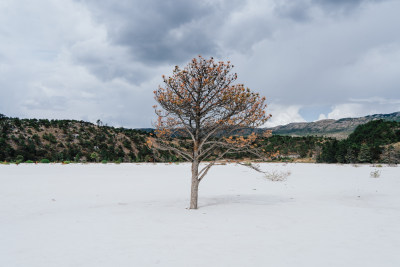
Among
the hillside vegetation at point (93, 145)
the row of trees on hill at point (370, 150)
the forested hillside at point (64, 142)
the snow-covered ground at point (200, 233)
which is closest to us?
the snow-covered ground at point (200, 233)

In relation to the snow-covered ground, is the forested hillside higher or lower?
higher

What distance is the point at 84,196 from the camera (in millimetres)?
13859

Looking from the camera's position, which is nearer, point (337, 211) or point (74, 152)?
point (337, 211)

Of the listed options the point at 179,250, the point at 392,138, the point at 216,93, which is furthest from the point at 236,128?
the point at 392,138

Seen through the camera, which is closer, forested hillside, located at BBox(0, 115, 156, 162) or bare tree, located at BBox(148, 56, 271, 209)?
bare tree, located at BBox(148, 56, 271, 209)

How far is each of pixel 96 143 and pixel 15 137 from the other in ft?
47.9

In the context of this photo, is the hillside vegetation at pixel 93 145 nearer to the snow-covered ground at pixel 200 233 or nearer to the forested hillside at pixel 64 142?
the forested hillside at pixel 64 142

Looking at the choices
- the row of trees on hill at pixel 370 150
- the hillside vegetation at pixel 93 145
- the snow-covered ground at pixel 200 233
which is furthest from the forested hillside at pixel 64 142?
the row of trees on hill at pixel 370 150

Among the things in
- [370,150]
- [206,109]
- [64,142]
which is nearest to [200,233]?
[206,109]

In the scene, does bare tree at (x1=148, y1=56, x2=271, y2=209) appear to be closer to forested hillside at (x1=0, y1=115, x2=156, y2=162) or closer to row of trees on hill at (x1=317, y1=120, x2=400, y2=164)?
forested hillside at (x1=0, y1=115, x2=156, y2=162)

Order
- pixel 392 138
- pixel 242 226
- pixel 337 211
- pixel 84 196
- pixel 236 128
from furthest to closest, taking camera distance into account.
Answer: pixel 392 138 < pixel 84 196 < pixel 236 128 < pixel 337 211 < pixel 242 226

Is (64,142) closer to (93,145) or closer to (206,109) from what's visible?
(93,145)

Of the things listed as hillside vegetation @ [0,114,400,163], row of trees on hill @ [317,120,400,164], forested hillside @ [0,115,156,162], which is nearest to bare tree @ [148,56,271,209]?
hillside vegetation @ [0,114,400,163]

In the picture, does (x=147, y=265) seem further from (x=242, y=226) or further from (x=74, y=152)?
(x=74, y=152)
